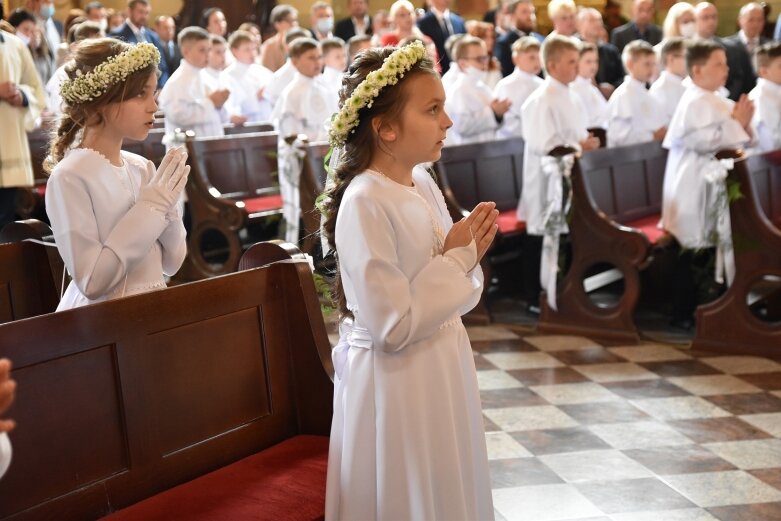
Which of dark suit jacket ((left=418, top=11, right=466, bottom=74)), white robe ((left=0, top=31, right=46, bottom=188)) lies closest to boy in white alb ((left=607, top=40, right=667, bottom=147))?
dark suit jacket ((left=418, top=11, right=466, bottom=74))

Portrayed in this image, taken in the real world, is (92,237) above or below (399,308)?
above

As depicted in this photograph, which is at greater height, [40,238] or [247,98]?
[247,98]

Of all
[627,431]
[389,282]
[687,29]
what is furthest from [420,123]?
[687,29]

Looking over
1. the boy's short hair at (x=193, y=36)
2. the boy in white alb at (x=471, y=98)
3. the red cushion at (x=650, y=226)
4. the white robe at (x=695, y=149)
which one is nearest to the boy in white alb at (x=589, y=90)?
the boy in white alb at (x=471, y=98)

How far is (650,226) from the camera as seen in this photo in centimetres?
670

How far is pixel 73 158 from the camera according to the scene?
9.84 ft

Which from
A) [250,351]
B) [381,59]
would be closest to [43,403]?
[250,351]

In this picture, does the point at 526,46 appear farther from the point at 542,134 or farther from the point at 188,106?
the point at 188,106

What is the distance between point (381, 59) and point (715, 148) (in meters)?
4.26

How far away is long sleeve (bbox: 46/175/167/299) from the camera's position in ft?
9.49

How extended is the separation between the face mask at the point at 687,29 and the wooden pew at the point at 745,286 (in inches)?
220

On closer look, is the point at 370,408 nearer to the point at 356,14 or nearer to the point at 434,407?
the point at 434,407

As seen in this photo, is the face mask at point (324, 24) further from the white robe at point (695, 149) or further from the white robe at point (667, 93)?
the white robe at point (695, 149)

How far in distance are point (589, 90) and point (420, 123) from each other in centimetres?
701
